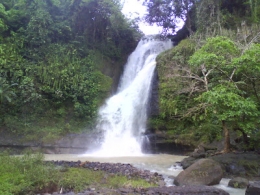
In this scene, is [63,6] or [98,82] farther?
[63,6]

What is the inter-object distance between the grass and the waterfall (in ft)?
24.6

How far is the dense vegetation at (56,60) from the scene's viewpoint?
18281 millimetres

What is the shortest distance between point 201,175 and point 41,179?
16.2 ft

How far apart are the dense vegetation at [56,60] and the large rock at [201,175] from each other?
11.0 meters

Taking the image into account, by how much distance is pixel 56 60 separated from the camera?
20719mm

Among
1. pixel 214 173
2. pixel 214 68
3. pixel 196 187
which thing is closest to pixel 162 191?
pixel 196 187

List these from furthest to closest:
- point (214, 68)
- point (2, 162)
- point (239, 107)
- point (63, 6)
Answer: point (63, 6), point (214, 68), point (239, 107), point (2, 162)

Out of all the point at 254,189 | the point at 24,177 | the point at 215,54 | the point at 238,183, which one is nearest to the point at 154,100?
the point at 215,54

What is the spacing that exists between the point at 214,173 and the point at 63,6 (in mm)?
19883

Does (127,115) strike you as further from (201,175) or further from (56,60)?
(201,175)

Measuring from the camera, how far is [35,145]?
54.6 ft

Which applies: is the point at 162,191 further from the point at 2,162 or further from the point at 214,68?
the point at 214,68

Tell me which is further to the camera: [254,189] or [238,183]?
[238,183]

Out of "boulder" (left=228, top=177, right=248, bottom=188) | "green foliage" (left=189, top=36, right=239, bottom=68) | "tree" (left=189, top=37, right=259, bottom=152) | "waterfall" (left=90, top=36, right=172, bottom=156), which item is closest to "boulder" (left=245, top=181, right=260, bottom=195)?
"boulder" (left=228, top=177, right=248, bottom=188)
